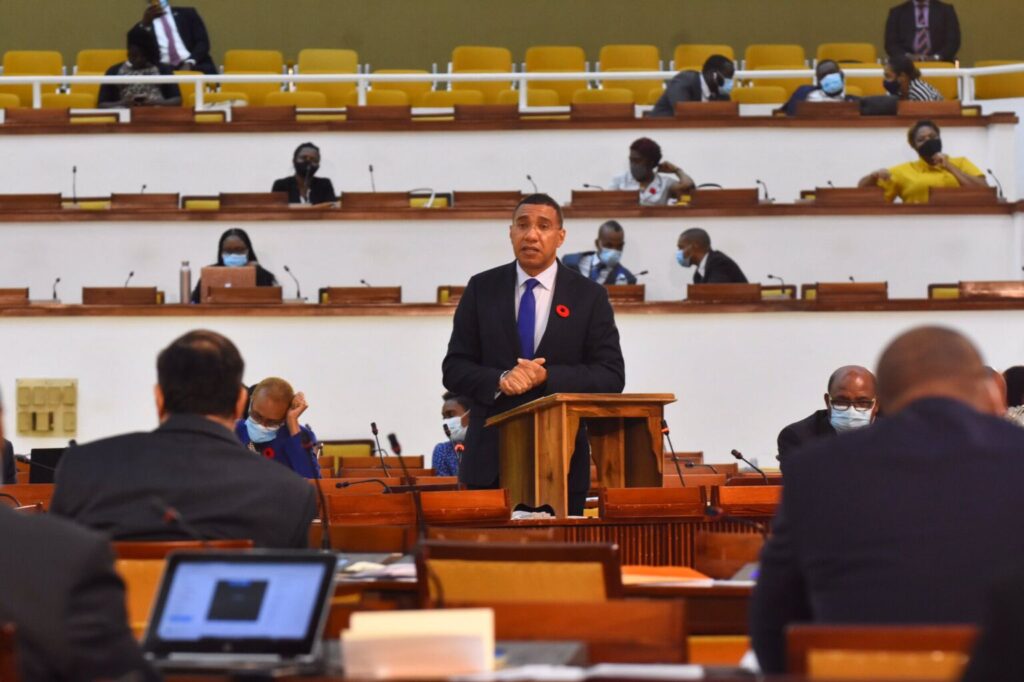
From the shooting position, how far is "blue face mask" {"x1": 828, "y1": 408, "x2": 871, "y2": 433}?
6535mm

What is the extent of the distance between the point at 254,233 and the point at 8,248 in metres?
1.89

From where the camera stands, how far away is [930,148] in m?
13.3

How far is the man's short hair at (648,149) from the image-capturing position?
13205 mm

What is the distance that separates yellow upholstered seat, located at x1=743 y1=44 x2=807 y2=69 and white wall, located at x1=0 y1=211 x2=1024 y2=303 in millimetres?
4050

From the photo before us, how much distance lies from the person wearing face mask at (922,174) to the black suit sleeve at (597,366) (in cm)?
751

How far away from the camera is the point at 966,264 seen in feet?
43.6

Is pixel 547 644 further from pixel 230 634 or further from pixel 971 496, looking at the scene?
pixel 971 496

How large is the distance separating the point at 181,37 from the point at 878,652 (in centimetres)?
1406

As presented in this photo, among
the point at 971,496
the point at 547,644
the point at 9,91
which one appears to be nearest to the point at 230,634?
the point at 547,644

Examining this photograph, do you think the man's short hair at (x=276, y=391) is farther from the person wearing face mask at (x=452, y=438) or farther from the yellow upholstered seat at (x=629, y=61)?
the yellow upholstered seat at (x=629, y=61)

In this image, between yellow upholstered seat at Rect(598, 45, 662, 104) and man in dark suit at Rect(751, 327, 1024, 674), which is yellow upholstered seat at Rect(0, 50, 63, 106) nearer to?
yellow upholstered seat at Rect(598, 45, 662, 104)

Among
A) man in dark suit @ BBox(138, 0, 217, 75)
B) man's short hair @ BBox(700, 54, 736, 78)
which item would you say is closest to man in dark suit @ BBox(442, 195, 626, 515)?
man's short hair @ BBox(700, 54, 736, 78)

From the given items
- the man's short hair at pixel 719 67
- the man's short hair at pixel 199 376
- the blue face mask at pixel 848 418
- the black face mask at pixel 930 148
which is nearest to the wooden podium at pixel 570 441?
the blue face mask at pixel 848 418

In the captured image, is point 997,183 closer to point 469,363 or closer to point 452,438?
point 452,438
